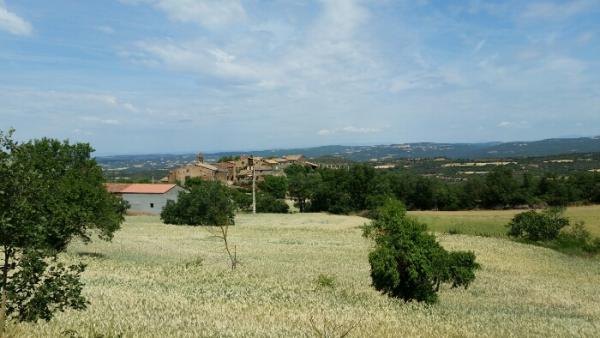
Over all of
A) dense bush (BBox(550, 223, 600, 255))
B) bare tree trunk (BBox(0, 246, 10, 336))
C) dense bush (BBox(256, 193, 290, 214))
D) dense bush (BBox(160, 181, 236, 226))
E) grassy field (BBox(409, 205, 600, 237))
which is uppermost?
bare tree trunk (BBox(0, 246, 10, 336))

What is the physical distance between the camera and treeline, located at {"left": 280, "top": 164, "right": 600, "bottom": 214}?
A: 297 ft

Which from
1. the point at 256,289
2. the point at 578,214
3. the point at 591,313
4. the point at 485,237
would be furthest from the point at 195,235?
the point at 578,214

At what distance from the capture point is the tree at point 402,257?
18.5 meters

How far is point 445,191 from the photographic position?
3780 inches

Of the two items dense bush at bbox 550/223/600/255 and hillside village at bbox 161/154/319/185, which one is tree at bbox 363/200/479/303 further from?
hillside village at bbox 161/154/319/185

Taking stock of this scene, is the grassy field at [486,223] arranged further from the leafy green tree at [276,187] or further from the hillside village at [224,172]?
the hillside village at [224,172]

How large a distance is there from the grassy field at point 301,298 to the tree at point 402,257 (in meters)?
1.04

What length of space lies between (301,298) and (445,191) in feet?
279

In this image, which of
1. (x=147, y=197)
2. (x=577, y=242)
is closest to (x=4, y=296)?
(x=577, y=242)

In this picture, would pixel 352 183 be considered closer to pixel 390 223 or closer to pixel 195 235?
pixel 195 235

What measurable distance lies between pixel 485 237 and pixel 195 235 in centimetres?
2962

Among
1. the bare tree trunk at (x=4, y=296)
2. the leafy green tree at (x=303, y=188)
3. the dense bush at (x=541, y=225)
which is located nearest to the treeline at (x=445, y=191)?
the leafy green tree at (x=303, y=188)

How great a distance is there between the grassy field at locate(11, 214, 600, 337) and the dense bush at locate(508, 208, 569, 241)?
7.67 metres

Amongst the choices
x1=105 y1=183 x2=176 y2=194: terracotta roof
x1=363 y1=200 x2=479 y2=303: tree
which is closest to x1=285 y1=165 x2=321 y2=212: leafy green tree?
x1=105 y1=183 x2=176 y2=194: terracotta roof
